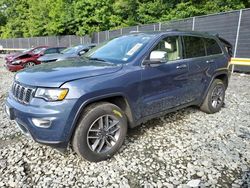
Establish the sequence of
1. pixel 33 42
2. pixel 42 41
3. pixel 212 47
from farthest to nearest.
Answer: pixel 33 42
pixel 42 41
pixel 212 47

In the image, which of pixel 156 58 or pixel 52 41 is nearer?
pixel 156 58

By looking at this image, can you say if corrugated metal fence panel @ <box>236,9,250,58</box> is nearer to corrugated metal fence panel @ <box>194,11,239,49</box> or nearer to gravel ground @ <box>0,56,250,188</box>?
corrugated metal fence panel @ <box>194,11,239,49</box>

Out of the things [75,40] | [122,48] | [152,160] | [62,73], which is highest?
[122,48]

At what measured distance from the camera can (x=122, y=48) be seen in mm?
4027

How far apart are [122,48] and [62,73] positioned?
4.35ft

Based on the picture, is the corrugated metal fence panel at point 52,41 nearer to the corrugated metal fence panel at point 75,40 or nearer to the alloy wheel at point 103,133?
the corrugated metal fence panel at point 75,40

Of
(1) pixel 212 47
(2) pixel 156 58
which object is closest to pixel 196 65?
(1) pixel 212 47

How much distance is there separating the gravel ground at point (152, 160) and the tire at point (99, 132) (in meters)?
0.17

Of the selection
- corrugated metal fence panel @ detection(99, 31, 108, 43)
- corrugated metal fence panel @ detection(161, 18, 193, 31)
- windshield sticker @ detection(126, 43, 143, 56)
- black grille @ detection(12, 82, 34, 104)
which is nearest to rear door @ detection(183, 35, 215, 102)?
windshield sticker @ detection(126, 43, 143, 56)

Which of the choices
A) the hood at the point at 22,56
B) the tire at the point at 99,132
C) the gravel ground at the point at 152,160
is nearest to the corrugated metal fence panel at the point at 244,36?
the gravel ground at the point at 152,160

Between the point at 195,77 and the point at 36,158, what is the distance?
10.1 feet

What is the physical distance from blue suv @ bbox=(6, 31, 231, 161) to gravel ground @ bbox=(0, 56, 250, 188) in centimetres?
32

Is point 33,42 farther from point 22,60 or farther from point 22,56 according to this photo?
point 22,60

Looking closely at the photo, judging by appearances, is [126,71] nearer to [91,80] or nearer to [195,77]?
[91,80]
